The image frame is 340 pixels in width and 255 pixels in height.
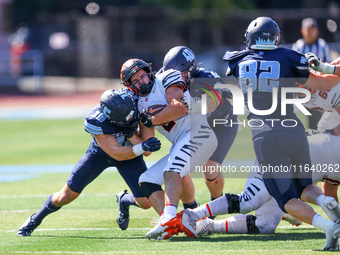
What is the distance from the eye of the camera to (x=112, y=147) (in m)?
6.00

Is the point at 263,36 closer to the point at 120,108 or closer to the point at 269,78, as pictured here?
the point at 269,78

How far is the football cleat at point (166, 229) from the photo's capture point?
18.3 feet

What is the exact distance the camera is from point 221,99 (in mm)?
6703

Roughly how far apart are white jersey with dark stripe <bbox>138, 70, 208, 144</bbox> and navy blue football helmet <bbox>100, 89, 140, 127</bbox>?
0.21 m

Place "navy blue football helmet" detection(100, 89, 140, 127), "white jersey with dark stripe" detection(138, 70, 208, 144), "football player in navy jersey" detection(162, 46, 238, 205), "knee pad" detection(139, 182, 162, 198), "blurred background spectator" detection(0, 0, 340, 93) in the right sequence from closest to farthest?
"navy blue football helmet" detection(100, 89, 140, 127), "knee pad" detection(139, 182, 162, 198), "white jersey with dark stripe" detection(138, 70, 208, 144), "football player in navy jersey" detection(162, 46, 238, 205), "blurred background spectator" detection(0, 0, 340, 93)

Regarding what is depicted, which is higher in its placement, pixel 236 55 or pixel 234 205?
pixel 236 55

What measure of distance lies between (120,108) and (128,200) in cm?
114

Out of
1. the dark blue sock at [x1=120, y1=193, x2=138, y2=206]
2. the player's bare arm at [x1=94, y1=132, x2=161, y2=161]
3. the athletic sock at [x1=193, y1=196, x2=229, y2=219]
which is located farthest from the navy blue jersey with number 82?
the dark blue sock at [x1=120, y1=193, x2=138, y2=206]

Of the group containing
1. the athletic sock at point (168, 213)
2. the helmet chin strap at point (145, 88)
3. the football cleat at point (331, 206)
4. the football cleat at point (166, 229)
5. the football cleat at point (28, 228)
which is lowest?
the football cleat at point (28, 228)

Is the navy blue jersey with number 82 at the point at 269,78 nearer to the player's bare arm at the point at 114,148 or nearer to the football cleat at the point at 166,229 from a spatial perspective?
the football cleat at the point at 166,229

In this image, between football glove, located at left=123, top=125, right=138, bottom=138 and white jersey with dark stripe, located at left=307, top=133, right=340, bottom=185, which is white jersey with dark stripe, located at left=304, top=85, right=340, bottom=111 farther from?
football glove, located at left=123, top=125, right=138, bottom=138

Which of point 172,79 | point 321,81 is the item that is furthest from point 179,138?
point 321,81

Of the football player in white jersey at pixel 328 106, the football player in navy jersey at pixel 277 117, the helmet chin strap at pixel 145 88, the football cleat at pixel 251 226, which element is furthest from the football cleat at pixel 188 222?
the football player in white jersey at pixel 328 106

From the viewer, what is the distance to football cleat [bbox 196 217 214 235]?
19.5ft
